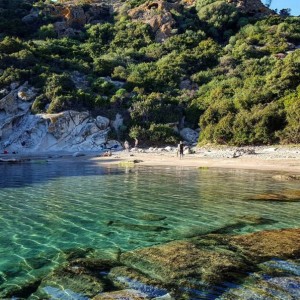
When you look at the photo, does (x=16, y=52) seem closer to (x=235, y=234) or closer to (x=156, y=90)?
(x=156, y=90)

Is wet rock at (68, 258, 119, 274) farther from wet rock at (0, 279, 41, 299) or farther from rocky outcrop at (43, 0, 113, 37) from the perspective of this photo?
rocky outcrop at (43, 0, 113, 37)

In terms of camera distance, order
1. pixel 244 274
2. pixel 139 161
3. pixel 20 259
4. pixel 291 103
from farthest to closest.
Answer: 1. pixel 291 103
2. pixel 139 161
3. pixel 20 259
4. pixel 244 274

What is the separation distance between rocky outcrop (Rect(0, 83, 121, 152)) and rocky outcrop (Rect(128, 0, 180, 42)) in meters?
30.0

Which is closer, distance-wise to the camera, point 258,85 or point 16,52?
point 258,85

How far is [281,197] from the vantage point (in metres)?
11.2

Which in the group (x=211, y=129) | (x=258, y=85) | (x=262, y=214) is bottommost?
(x=262, y=214)

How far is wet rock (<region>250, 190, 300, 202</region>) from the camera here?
35.6 ft

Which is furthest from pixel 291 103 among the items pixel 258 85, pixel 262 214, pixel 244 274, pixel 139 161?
pixel 244 274

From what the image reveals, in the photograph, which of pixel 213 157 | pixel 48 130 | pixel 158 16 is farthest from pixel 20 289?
pixel 158 16

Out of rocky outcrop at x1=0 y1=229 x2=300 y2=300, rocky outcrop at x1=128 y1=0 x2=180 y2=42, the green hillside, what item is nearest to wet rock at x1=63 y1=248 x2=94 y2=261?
rocky outcrop at x1=0 y1=229 x2=300 y2=300

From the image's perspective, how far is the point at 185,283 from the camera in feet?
14.5

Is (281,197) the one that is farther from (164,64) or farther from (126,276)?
(164,64)

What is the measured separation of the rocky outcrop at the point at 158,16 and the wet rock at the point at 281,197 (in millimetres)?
50947

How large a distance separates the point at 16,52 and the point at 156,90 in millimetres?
18357
